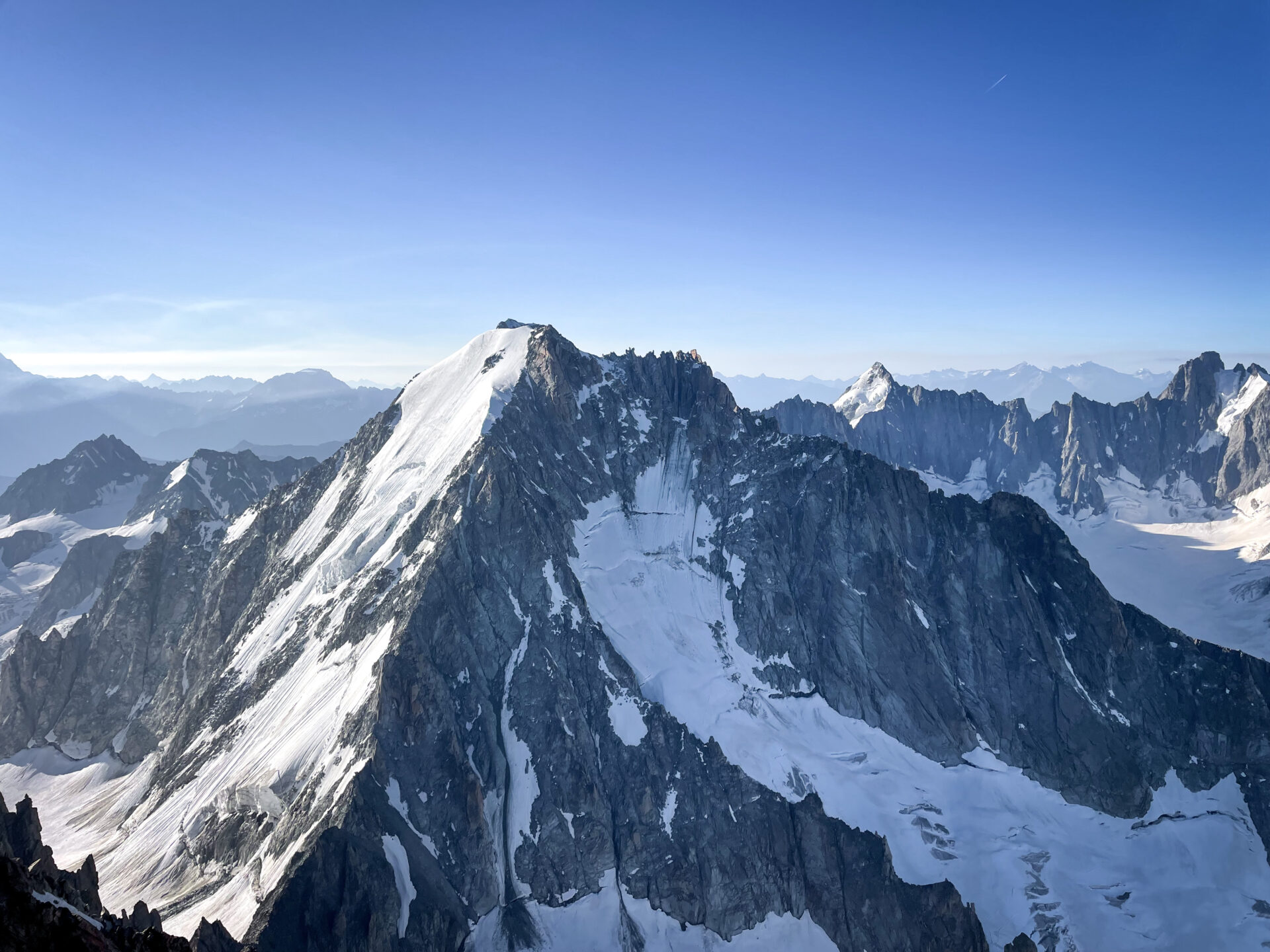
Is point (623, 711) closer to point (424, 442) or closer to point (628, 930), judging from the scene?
point (628, 930)

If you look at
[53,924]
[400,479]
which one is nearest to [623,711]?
[400,479]

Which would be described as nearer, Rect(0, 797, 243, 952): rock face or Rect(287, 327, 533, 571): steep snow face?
Rect(0, 797, 243, 952): rock face

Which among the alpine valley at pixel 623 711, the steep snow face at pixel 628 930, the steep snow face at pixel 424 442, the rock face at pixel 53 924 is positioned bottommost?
the steep snow face at pixel 628 930

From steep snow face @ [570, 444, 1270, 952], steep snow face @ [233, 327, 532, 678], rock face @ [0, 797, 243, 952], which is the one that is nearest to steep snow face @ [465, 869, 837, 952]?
steep snow face @ [570, 444, 1270, 952]

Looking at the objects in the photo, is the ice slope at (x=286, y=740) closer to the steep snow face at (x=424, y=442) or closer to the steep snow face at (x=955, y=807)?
the steep snow face at (x=424, y=442)

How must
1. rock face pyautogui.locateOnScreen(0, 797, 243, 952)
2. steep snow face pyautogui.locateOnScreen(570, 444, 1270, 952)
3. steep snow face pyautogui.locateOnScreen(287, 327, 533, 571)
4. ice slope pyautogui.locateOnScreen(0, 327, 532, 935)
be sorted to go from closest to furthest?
rock face pyautogui.locateOnScreen(0, 797, 243, 952), ice slope pyautogui.locateOnScreen(0, 327, 532, 935), steep snow face pyautogui.locateOnScreen(570, 444, 1270, 952), steep snow face pyautogui.locateOnScreen(287, 327, 533, 571)

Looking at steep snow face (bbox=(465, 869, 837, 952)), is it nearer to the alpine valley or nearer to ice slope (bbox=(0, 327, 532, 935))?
the alpine valley

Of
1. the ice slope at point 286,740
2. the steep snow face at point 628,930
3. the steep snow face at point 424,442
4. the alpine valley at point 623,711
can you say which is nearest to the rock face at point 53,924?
the alpine valley at point 623,711

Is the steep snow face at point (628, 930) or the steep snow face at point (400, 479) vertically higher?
the steep snow face at point (400, 479)
